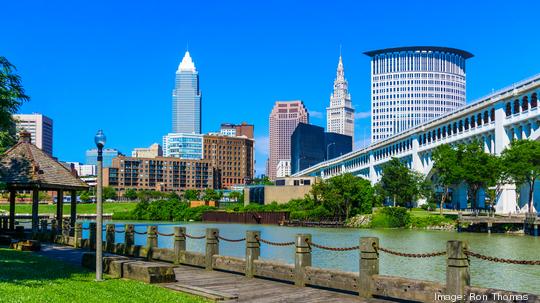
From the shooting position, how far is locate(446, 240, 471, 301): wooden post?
44.2ft

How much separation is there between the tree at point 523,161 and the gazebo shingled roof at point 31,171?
55.6 meters

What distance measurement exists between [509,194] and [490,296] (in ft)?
272

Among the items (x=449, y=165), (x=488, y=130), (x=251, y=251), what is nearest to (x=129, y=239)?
(x=251, y=251)

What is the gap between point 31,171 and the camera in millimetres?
36938

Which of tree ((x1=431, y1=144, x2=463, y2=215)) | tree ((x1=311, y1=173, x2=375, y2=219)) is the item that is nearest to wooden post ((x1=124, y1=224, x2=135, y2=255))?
tree ((x1=431, y1=144, x2=463, y2=215))

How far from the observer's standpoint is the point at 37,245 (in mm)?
29141

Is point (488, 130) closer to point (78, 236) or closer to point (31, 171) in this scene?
point (31, 171)

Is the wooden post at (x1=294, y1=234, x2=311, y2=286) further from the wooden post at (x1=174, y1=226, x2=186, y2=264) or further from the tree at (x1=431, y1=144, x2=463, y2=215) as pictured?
the tree at (x1=431, y1=144, x2=463, y2=215)

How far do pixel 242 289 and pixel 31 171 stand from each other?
23951 mm

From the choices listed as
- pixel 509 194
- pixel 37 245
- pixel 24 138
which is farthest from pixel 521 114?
pixel 37 245

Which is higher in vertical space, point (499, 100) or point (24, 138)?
point (499, 100)

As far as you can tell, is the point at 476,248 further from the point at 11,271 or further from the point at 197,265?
the point at 11,271

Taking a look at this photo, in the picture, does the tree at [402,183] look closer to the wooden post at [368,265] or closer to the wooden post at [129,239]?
the wooden post at [129,239]

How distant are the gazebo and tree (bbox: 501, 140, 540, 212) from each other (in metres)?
55.6
